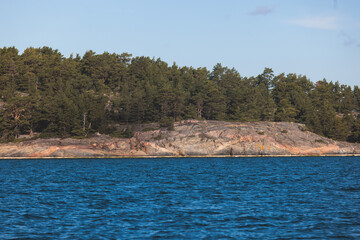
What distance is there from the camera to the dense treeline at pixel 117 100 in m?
111

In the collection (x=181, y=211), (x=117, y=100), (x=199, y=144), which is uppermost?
(x=117, y=100)

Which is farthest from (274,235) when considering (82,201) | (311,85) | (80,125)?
(311,85)

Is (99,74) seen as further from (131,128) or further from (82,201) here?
(82,201)

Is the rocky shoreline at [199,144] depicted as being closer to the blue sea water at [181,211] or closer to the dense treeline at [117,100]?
the dense treeline at [117,100]

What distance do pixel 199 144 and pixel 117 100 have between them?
33681 millimetres

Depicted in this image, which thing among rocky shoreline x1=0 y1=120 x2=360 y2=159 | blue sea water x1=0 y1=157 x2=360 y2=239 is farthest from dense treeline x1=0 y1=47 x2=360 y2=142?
blue sea water x1=0 y1=157 x2=360 y2=239

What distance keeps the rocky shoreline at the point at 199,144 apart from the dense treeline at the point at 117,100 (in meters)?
5.20

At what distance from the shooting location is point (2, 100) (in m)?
117

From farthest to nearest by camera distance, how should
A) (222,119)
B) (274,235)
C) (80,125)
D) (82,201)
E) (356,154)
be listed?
1. (222,119)
2. (356,154)
3. (80,125)
4. (82,201)
5. (274,235)

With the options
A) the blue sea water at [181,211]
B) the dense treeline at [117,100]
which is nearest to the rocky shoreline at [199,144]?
the dense treeline at [117,100]

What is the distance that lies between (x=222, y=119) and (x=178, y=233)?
111m

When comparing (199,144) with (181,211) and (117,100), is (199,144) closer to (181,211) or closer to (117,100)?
(117,100)

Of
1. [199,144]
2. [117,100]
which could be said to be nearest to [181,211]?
[199,144]

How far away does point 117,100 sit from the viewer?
12988 cm
